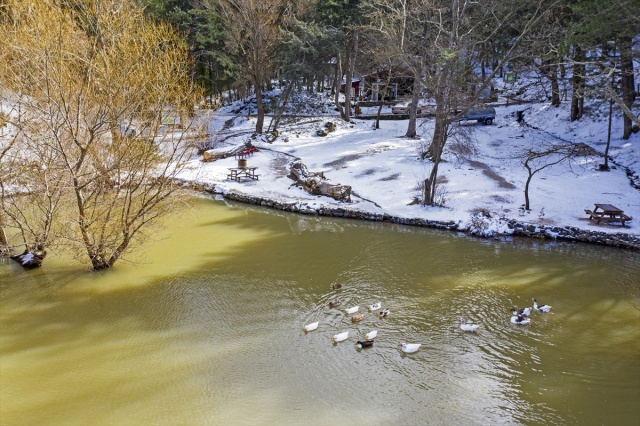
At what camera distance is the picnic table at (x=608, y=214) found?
14938 mm

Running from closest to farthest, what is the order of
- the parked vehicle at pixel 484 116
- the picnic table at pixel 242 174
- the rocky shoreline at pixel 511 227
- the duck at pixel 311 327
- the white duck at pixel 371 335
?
the white duck at pixel 371 335 < the duck at pixel 311 327 < the rocky shoreline at pixel 511 227 < the picnic table at pixel 242 174 < the parked vehicle at pixel 484 116

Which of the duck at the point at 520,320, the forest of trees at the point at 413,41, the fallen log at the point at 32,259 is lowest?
the duck at the point at 520,320

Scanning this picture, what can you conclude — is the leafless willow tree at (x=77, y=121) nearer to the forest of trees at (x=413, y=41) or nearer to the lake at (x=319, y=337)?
the lake at (x=319, y=337)

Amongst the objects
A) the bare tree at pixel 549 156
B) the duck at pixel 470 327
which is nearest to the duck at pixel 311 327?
the duck at pixel 470 327

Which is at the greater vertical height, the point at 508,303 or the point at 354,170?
the point at 354,170

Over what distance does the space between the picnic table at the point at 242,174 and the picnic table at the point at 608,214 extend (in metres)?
14.6

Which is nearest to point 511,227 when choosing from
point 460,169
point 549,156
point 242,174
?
point 460,169

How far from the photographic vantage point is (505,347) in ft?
29.5

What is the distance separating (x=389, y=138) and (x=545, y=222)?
1464cm

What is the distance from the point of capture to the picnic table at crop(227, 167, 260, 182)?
73.5 ft

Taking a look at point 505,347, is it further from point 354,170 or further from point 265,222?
point 354,170

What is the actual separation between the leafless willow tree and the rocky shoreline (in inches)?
196

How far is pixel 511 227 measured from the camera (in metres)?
15.4

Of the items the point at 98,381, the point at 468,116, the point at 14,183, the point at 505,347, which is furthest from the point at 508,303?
the point at 468,116
